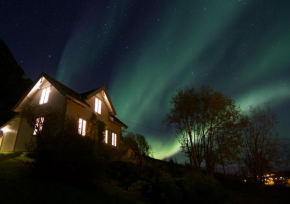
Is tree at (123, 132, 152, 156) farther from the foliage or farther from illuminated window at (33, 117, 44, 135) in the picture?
illuminated window at (33, 117, 44, 135)

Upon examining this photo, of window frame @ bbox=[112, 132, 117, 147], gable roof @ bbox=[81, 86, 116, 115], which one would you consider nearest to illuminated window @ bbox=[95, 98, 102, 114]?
gable roof @ bbox=[81, 86, 116, 115]

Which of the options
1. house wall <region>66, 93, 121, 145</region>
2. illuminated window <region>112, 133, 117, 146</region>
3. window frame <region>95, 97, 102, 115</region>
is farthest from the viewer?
illuminated window <region>112, 133, 117, 146</region>

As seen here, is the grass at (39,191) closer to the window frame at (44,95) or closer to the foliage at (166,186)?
the foliage at (166,186)

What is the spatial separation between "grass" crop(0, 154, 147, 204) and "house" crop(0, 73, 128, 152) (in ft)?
27.4

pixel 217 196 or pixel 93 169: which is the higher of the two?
pixel 93 169

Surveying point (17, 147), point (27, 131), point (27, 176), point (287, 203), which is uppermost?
point (27, 131)

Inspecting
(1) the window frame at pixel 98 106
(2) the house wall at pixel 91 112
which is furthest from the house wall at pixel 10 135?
(1) the window frame at pixel 98 106

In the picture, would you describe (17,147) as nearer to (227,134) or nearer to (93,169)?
(93,169)

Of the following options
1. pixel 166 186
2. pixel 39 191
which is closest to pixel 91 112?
pixel 166 186

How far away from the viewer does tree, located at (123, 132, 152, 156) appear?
22547mm

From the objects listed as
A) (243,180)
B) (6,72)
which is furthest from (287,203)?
(6,72)

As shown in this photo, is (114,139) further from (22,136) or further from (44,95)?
(22,136)

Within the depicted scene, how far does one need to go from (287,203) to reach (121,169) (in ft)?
60.0

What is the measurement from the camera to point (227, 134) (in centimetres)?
2334
